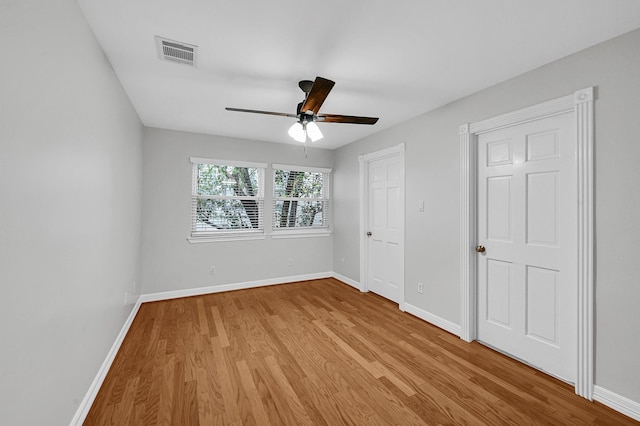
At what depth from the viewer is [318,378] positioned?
84.4 inches

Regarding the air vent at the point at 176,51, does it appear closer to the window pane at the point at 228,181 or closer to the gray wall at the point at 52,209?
the gray wall at the point at 52,209

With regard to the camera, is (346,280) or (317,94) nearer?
(317,94)

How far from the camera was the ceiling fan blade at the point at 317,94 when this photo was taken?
1970 mm

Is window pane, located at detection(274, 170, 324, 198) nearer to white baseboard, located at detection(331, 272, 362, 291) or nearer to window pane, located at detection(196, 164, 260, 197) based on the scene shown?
window pane, located at detection(196, 164, 260, 197)

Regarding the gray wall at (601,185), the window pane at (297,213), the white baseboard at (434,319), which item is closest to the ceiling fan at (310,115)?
the gray wall at (601,185)

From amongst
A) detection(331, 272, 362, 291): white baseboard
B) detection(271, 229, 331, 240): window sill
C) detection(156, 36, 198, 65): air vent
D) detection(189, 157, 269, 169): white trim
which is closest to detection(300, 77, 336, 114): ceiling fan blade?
detection(156, 36, 198, 65): air vent

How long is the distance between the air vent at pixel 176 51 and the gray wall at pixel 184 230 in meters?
2.14

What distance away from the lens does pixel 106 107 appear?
213 centimetres

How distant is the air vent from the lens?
76.6 inches

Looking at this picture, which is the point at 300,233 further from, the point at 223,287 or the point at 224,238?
the point at 223,287

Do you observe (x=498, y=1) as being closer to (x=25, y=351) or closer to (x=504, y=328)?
(x=504, y=328)

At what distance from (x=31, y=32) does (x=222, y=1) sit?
896mm

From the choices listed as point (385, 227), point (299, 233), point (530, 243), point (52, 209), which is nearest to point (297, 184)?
point (299, 233)

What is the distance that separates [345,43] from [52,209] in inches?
78.3
